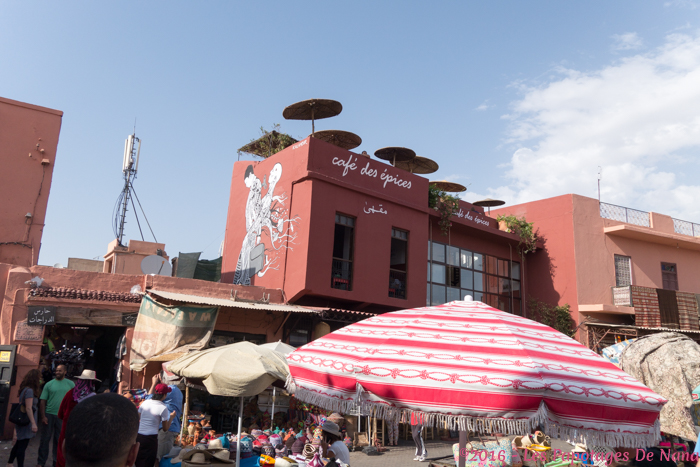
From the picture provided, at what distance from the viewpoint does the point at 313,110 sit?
55.0 ft

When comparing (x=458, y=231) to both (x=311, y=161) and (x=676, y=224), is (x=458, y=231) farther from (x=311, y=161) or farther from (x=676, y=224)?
(x=676, y=224)

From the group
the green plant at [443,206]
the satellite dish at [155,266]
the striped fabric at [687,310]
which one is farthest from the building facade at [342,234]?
the striped fabric at [687,310]

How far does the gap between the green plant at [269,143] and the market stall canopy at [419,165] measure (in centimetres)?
501

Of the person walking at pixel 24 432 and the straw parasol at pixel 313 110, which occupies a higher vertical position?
the straw parasol at pixel 313 110

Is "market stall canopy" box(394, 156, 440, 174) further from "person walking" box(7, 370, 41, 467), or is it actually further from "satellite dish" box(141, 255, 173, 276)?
"person walking" box(7, 370, 41, 467)

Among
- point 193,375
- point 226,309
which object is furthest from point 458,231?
point 193,375

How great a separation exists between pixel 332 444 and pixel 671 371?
4.82 metres

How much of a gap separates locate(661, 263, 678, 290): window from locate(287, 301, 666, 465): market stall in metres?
22.0

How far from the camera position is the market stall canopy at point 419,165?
830 inches

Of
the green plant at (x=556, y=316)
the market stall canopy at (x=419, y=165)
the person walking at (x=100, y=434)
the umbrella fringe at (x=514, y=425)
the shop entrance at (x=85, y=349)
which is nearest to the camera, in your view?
the person walking at (x=100, y=434)

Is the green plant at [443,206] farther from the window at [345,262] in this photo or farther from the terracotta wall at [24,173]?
the terracotta wall at [24,173]

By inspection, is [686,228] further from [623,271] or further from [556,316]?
[556,316]

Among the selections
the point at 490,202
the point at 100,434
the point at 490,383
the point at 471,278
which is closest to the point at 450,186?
the point at 490,202

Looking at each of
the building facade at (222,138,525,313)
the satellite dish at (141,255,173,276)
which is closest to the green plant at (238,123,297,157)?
the building facade at (222,138,525,313)
